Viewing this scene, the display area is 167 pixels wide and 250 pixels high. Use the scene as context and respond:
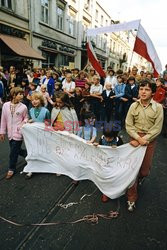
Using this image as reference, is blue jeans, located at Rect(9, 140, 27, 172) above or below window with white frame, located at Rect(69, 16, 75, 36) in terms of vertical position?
below

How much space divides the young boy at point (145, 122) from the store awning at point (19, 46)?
1158 cm

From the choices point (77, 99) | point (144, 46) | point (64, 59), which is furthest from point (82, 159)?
point (64, 59)

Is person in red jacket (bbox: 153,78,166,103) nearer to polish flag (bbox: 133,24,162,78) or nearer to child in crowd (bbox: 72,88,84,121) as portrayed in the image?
polish flag (bbox: 133,24,162,78)

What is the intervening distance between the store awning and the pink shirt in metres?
10.0

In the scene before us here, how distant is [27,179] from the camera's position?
3713mm

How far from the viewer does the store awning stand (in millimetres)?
12406

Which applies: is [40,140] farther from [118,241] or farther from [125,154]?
[118,241]

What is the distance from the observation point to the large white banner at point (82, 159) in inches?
114

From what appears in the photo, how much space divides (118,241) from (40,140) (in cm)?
220

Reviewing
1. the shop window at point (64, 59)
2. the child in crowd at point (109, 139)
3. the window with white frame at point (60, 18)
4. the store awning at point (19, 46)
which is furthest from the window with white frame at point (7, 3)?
the child in crowd at point (109, 139)

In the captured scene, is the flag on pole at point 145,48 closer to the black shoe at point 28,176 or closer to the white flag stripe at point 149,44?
the white flag stripe at point 149,44

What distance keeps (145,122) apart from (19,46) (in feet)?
42.8

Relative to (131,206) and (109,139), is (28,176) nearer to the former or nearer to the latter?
(109,139)

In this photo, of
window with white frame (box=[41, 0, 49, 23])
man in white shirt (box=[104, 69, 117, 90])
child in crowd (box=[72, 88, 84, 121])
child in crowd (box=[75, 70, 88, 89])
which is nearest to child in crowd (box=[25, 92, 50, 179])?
child in crowd (box=[72, 88, 84, 121])
